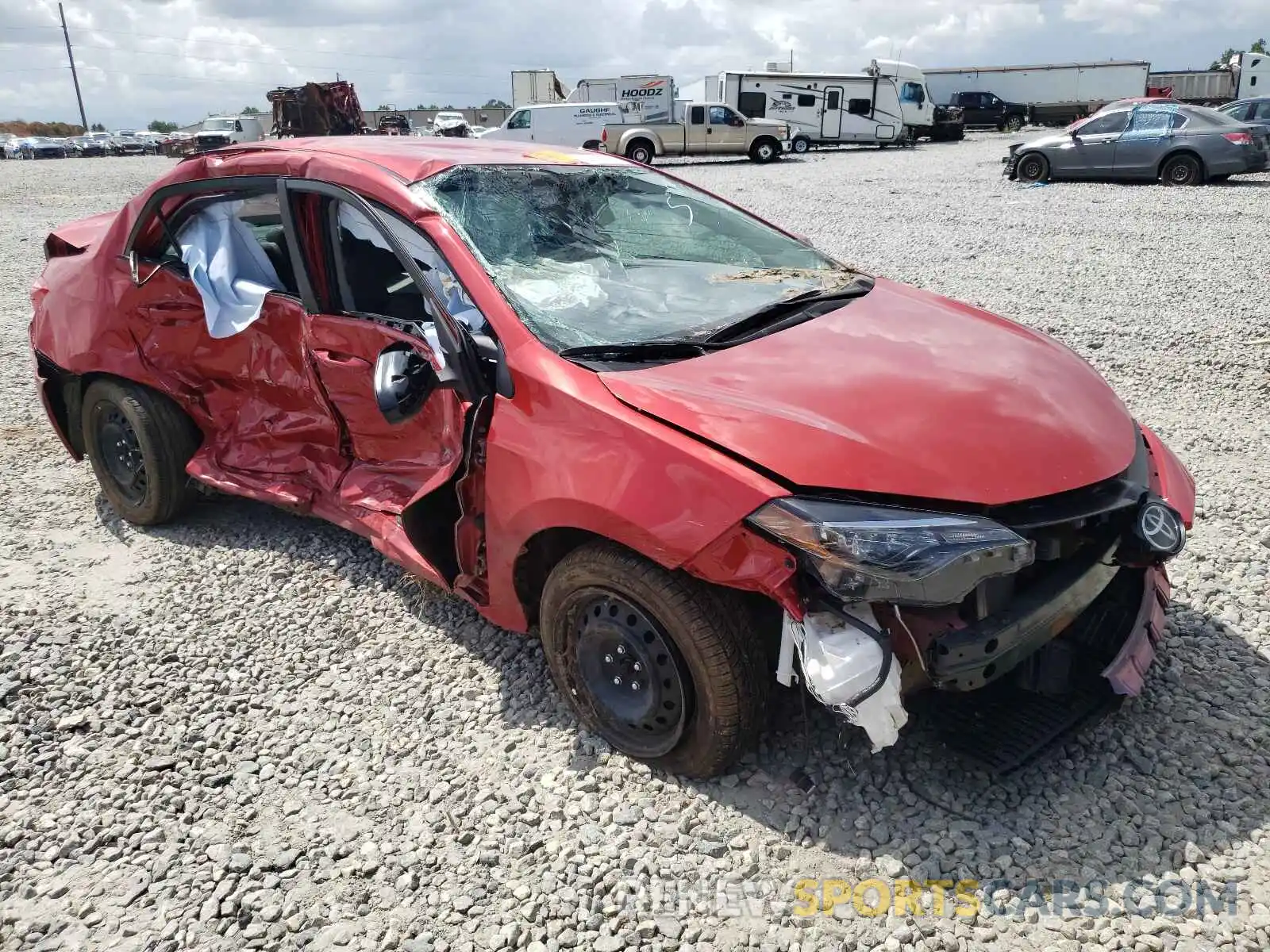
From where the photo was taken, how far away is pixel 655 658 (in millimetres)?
2449

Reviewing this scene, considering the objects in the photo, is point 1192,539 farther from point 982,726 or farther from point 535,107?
point 535,107

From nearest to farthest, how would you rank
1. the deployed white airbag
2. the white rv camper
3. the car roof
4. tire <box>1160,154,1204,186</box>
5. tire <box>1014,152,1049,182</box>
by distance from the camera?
the car roof, the deployed white airbag, tire <box>1160,154,1204,186</box>, tire <box>1014,152,1049,182</box>, the white rv camper

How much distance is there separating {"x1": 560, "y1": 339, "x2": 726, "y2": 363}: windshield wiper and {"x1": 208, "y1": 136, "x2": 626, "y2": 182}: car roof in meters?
0.99

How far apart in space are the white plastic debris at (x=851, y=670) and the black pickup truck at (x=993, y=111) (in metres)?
41.0

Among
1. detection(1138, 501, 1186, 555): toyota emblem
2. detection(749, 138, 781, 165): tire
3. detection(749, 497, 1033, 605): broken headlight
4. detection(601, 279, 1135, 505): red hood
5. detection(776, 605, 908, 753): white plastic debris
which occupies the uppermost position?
detection(749, 138, 781, 165): tire

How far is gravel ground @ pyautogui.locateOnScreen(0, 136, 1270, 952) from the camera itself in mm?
2189

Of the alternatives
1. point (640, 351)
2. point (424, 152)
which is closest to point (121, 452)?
point (424, 152)

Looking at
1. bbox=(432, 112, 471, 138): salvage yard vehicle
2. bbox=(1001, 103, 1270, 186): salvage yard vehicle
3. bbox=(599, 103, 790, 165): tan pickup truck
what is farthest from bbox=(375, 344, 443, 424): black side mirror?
bbox=(432, 112, 471, 138): salvage yard vehicle

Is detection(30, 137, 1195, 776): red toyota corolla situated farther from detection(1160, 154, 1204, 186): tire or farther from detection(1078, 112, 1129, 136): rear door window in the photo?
detection(1078, 112, 1129, 136): rear door window

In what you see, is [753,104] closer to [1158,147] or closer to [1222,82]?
[1158,147]

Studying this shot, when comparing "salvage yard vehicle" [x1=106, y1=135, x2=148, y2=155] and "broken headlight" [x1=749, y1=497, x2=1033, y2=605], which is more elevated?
"salvage yard vehicle" [x1=106, y1=135, x2=148, y2=155]

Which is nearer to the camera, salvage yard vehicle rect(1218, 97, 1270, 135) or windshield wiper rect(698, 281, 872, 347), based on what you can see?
windshield wiper rect(698, 281, 872, 347)

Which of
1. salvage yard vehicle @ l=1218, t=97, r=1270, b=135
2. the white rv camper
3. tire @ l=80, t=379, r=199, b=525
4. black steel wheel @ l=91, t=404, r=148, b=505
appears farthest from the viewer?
the white rv camper

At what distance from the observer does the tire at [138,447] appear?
4000 millimetres
